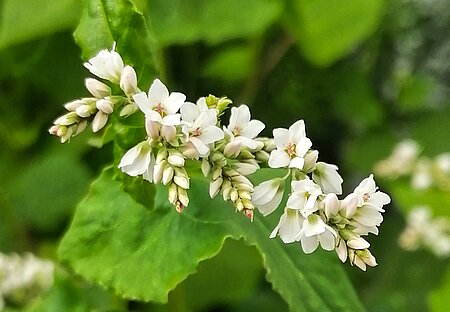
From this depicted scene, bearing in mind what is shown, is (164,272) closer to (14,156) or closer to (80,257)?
(80,257)

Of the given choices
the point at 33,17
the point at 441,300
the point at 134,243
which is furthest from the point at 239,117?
the point at 33,17

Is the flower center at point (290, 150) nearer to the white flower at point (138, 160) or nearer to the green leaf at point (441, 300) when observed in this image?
the white flower at point (138, 160)

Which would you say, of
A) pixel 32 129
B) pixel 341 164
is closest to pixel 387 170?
pixel 341 164

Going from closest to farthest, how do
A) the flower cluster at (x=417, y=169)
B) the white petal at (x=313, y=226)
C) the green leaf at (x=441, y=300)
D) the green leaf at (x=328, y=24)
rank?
1. the white petal at (x=313, y=226)
2. the green leaf at (x=441, y=300)
3. the flower cluster at (x=417, y=169)
4. the green leaf at (x=328, y=24)

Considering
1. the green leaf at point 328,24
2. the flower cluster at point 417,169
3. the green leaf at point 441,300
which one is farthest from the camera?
the green leaf at point 328,24

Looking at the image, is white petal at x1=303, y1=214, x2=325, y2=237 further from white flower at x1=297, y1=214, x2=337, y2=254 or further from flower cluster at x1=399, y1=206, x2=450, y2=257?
flower cluster at x1=399, y1=206, x2=450, y2=257

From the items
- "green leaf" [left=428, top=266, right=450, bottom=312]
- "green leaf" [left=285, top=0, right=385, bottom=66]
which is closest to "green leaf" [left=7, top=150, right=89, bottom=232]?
"green leaf" [left=285, top=0, right=385, bottom=66]

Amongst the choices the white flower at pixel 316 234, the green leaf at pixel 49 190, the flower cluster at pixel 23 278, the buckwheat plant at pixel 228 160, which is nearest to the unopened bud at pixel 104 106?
the buckwheat plant at pixel 228 160
